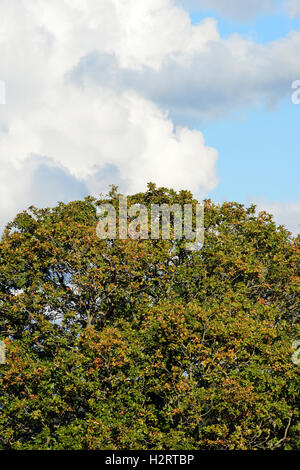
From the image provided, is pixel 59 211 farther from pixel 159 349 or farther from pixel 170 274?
pixel 159 349

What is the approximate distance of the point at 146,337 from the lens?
27.1 metres

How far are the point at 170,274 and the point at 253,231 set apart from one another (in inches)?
242

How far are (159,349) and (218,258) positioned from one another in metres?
7.16

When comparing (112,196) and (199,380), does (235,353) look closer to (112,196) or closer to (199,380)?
(199,380)

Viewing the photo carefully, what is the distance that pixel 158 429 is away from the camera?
82.7 feet

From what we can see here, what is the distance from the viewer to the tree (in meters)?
24.9

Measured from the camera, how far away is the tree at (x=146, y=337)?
24891 mm

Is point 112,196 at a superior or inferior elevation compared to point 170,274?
superior

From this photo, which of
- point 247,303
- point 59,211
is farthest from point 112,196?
point 247,303

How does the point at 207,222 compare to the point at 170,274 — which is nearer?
the point at 170,274
